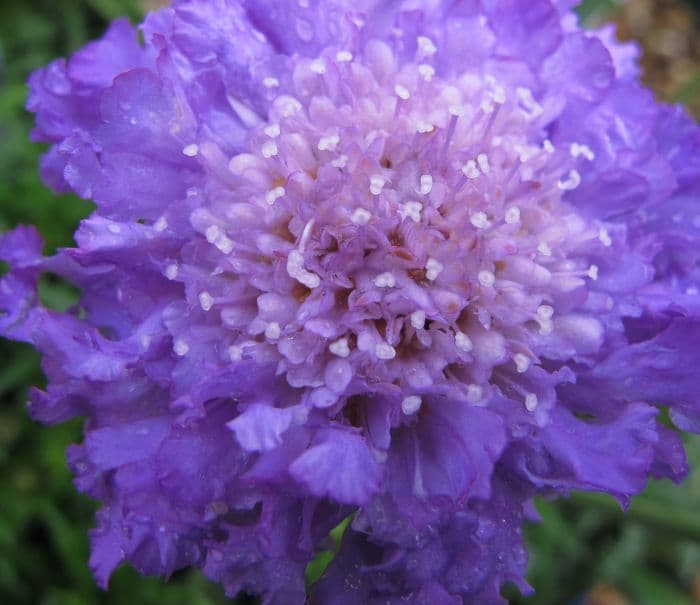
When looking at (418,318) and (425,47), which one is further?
(425,47)

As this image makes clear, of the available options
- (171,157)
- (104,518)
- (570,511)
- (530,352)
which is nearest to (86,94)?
(171,157)

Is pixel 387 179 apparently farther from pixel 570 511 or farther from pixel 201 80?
pixel 570 511

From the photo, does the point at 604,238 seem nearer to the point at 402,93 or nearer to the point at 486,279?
the point at 486,279

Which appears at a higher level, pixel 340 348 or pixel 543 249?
pixel 543 249

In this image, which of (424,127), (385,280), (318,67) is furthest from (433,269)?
(318,67)

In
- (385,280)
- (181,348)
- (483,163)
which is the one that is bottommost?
(181,348)

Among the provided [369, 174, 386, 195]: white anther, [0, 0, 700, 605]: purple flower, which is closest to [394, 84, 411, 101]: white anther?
[0, 0, 700, 605]: purple flower

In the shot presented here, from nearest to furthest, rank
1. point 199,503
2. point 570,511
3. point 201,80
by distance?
point 199,503 → point 201,80 → point 570,511
